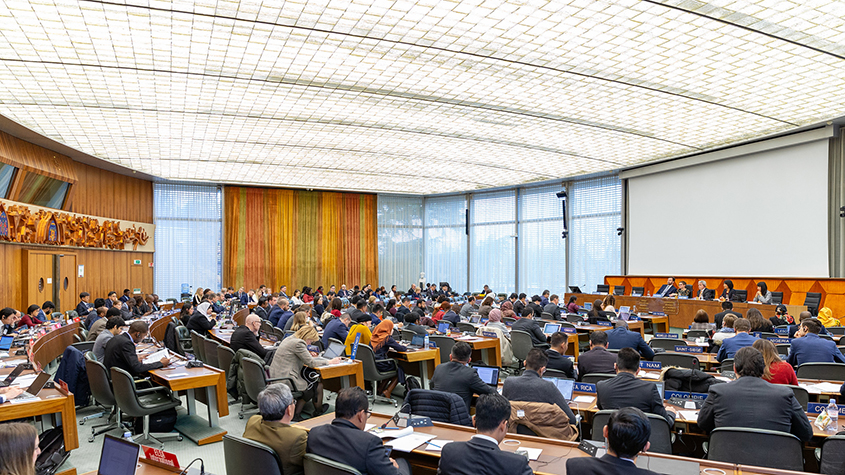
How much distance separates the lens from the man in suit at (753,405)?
154 inches

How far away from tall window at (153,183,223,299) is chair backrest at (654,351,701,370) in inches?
759

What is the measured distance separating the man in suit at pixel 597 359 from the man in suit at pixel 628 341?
4.18ft

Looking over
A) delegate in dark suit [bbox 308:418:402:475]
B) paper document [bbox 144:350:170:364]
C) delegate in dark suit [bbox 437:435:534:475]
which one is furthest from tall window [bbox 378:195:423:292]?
delegate in dark suit [bbox 437:435:534:475]

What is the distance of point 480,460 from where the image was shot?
2986 mm

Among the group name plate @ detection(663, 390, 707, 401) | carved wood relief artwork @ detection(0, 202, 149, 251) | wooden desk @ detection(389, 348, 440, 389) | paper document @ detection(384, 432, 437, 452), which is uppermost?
carved wood relief artwork @ detection(0, 202, 149, 251)

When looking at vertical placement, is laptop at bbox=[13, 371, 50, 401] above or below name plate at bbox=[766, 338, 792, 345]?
above

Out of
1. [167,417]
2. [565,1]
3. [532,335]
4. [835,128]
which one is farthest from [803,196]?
[167,417]

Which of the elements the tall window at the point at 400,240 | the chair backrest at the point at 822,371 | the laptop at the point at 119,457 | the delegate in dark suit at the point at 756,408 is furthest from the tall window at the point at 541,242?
the laptop at the point at 119,457

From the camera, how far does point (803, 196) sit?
47.6ft

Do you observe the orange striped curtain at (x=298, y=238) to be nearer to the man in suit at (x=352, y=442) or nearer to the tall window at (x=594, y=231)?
the tall window at (x=594, y=231)

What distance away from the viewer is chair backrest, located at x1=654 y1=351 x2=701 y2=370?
6.65 m

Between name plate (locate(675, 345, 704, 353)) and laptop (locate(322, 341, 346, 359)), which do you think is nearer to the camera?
laptop (locate(322, 341, 346, 359))

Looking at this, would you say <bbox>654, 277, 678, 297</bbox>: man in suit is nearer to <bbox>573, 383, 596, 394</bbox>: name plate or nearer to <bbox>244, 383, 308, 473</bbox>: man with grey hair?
<bbox>573, 383, 596, 394</bbox>: name plate

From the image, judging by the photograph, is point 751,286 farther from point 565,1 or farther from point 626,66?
point 565,1
